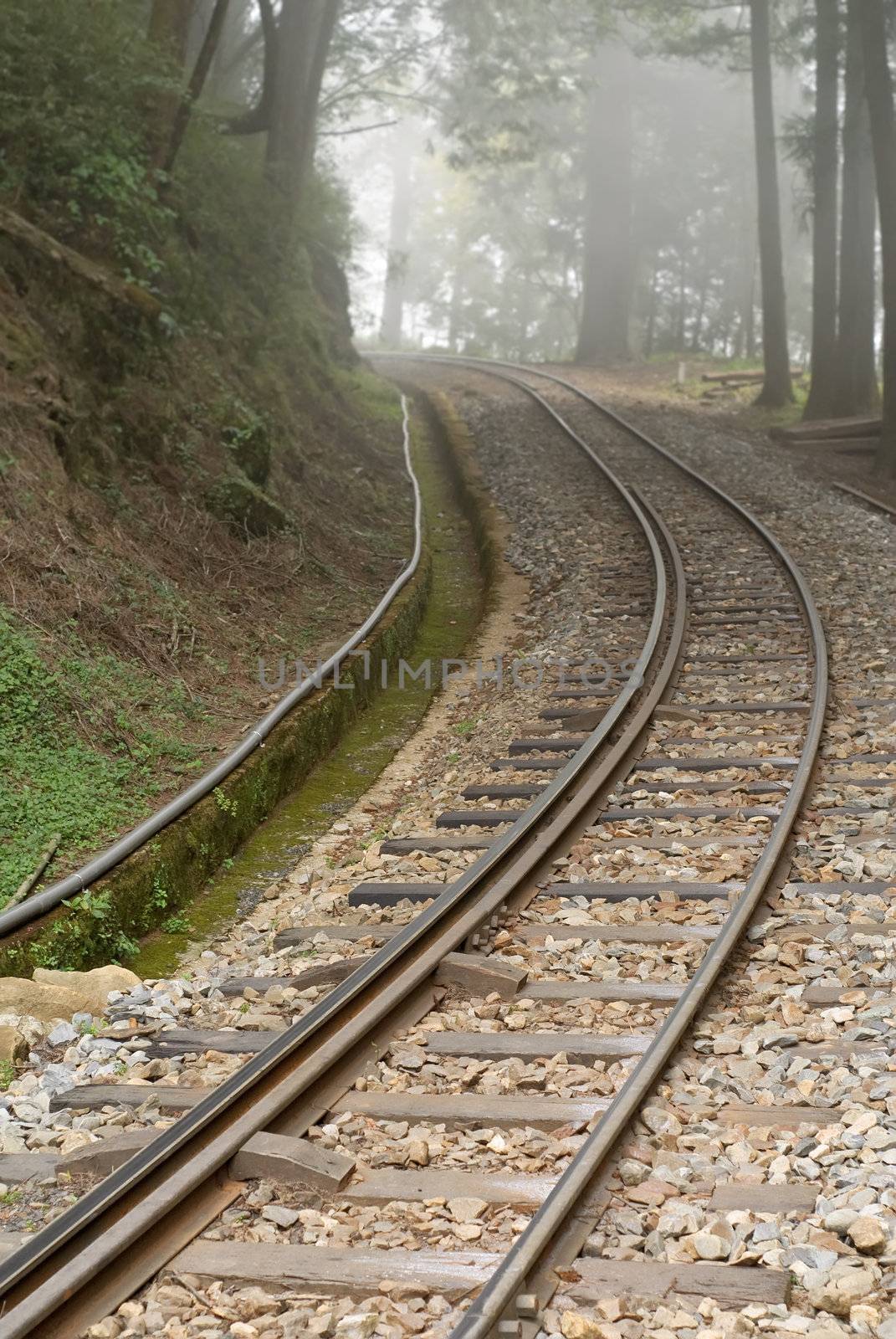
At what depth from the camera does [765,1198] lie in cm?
359

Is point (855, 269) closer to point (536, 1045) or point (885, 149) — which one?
point (885, 149)

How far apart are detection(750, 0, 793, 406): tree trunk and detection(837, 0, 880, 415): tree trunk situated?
1674mm

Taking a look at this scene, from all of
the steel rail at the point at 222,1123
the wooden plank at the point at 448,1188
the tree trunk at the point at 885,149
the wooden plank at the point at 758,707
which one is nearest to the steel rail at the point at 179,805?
the steel rail at the point at 222,1123

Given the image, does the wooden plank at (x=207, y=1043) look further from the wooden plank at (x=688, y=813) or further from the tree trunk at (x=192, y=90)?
the tree trunk at (x=192, y=90)

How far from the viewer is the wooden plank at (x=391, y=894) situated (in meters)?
6.08

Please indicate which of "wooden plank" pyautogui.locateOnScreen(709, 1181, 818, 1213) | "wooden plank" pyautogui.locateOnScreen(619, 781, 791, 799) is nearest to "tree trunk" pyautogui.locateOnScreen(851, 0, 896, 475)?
"wooden plank" pyautogui.locateOnScreen(619, 781, 791, 799)

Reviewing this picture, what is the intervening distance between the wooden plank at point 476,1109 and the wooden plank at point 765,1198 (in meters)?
0.51

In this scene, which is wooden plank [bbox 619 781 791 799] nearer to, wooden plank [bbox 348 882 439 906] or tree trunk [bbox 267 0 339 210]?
wooden plank [bbox 348 882 439 906]

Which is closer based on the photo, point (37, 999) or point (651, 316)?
point (37, 999)

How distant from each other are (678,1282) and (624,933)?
2.31 meters

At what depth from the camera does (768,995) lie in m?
4.88

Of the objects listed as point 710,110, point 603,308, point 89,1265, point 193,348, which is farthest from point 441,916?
point 710,110

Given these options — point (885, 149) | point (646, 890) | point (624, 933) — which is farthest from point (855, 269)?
point (624, 933)

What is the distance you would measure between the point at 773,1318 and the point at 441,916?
2573mm
